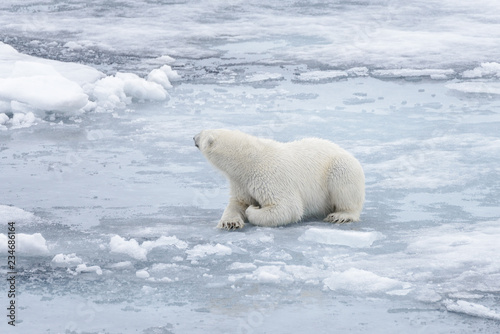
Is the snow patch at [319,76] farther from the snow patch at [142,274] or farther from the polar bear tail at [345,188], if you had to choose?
the snow patch at [142,274]

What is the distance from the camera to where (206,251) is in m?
4.82

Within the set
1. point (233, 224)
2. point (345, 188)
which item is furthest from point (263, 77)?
point (233, 224)

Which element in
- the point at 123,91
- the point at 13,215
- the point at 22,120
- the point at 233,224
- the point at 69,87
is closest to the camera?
the point at 233,224

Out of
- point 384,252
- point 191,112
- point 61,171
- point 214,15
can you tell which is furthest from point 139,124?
point 214,15

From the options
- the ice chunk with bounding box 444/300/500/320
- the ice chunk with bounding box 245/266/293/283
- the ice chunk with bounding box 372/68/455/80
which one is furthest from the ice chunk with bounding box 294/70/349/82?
the ice chunk with bounding box 444/300/500/320

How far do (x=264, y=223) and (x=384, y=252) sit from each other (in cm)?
81

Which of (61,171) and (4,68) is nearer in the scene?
(61,171)

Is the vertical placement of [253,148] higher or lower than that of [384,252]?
higher

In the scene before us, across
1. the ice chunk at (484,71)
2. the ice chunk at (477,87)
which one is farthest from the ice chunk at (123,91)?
the ice chunk at (484,71)

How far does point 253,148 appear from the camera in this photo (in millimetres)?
5352

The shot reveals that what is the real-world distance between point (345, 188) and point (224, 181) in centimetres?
149

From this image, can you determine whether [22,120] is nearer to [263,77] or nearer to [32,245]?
[263,77]

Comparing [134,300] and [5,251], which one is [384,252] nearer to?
[134,300]

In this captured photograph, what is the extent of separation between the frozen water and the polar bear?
5.6 inches
